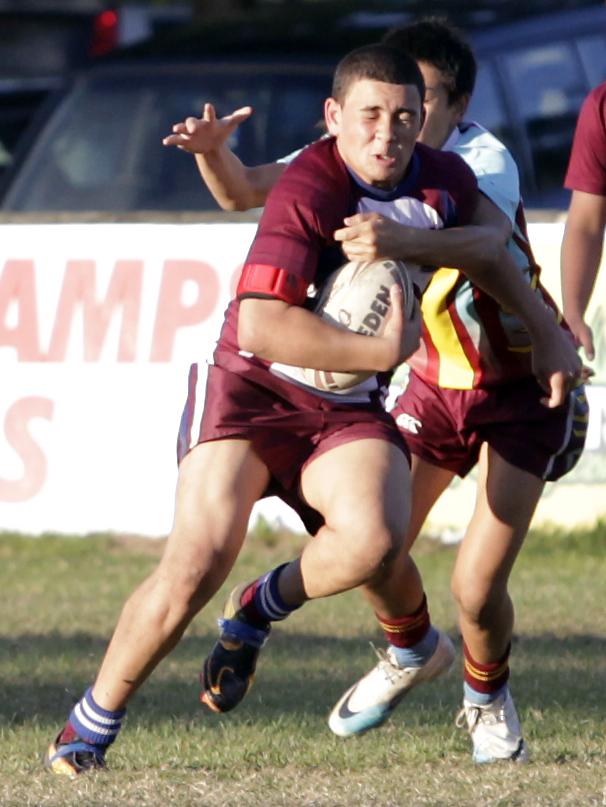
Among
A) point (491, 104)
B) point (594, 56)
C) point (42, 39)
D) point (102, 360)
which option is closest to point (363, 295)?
point (102, 360)

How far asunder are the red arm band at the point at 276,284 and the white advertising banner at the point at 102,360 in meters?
4.56

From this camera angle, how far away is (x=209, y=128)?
5.42 metres

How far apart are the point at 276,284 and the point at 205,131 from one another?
83 centimetres

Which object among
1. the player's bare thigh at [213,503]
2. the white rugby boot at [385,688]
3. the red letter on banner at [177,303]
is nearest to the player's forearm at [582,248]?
the white rugby boot at [385,688]

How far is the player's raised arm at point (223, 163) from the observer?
5398 millimetres

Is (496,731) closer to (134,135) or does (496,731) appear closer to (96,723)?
(96,723)

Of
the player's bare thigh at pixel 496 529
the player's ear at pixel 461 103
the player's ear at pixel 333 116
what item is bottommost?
the player's bare thigh at pixel 496 529

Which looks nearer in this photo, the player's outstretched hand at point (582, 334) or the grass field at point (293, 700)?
the grass field at point (293, 700)

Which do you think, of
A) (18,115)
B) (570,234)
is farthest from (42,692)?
(18,115)

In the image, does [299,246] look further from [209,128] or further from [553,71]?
[553,71]

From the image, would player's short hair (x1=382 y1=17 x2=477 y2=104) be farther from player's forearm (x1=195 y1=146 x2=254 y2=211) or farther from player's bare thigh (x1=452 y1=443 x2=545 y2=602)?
player's bare thigh (x1=452 y1=443 x2=545 y2=602)

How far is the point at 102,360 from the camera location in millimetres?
9578

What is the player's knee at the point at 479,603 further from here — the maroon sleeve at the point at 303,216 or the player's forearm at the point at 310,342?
the maroon sleeve at the point at 303,216

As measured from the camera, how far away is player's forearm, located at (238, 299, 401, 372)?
471 centimetres
